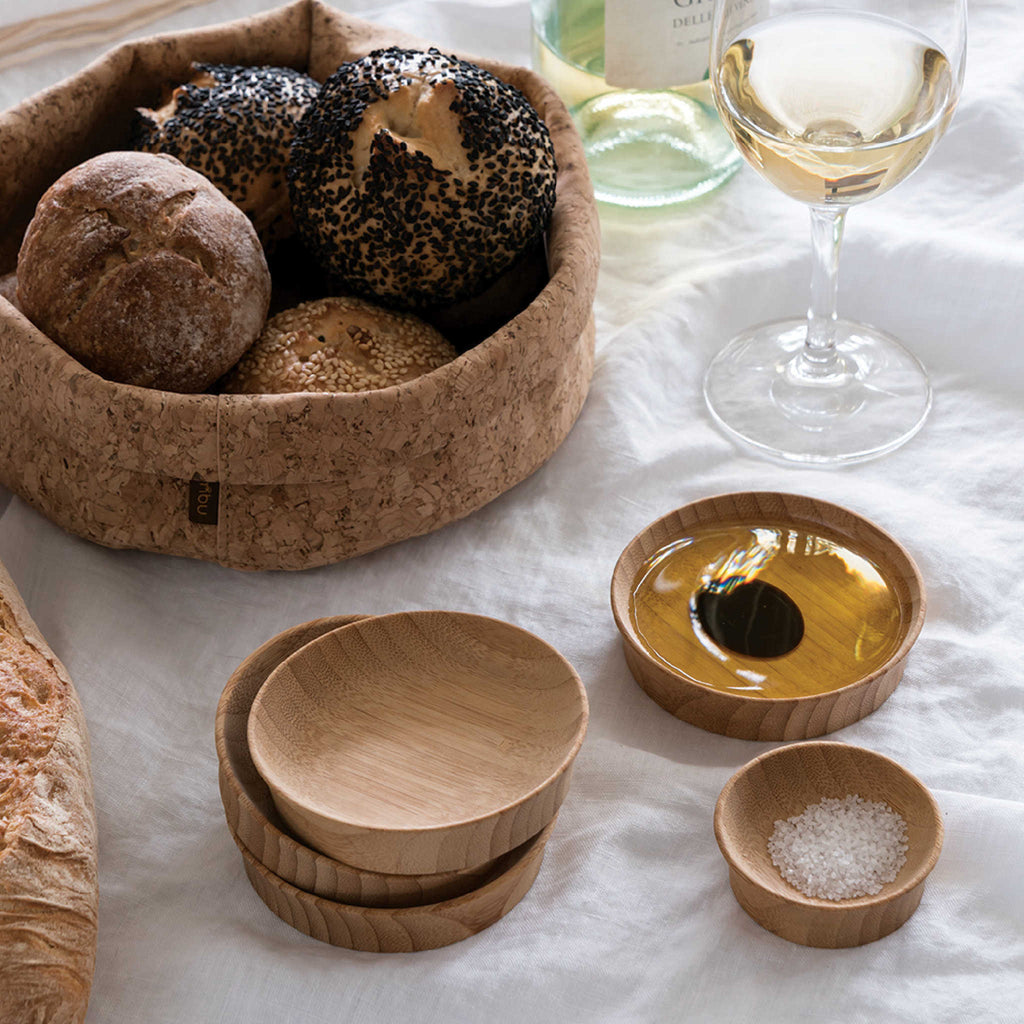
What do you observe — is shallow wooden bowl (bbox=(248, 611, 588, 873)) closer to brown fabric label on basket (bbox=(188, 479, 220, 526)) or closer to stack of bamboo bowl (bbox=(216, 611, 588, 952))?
stack of bamboo bowl (bbox=(216, 611, 588, 952))

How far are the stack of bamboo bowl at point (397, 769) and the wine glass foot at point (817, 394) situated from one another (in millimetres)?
374

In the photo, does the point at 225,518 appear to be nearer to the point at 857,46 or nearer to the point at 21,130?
the point at 21,130

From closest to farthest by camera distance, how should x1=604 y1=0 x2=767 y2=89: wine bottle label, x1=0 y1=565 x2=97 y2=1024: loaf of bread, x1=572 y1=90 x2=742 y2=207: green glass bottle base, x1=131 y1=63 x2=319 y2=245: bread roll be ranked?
x1=0 y1=565 x2=97 y2=1024: loaf of bread < x1=131 y1=63 x2=319 y2=245: bread roll < x1=604 y1=0 x2=767 y2=89: wine bottle label < x1=572 y1=90 x2=742 y2=207: green glass bottle base

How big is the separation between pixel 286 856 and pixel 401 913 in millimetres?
74

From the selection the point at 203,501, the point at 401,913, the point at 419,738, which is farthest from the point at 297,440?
the point at 401,913

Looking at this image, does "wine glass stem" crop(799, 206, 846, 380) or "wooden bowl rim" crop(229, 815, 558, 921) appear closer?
"wooden bowl rim" crop(229, 815, 558, 921)

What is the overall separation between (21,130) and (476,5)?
27.2 inches

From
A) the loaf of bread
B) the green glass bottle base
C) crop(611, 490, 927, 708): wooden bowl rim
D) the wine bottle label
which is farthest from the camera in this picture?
the green glass bottle base

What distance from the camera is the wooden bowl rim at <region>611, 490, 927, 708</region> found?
2.81 feet

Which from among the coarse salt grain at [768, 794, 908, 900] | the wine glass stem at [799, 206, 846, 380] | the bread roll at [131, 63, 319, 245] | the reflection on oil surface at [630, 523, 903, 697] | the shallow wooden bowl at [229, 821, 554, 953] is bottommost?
the shallow wooden bowl at [229, 821, 554, 953]

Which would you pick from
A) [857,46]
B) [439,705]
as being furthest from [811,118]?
[439,705]

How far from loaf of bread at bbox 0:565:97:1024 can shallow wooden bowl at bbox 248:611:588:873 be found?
0.12 metres

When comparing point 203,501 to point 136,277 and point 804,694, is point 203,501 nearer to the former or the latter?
point 136,277

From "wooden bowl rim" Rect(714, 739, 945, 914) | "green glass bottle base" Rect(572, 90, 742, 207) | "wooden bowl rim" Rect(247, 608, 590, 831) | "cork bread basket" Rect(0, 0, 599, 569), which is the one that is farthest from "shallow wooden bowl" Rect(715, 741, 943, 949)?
"green glass bottle base" Rect(572, 90, 742, 207)
